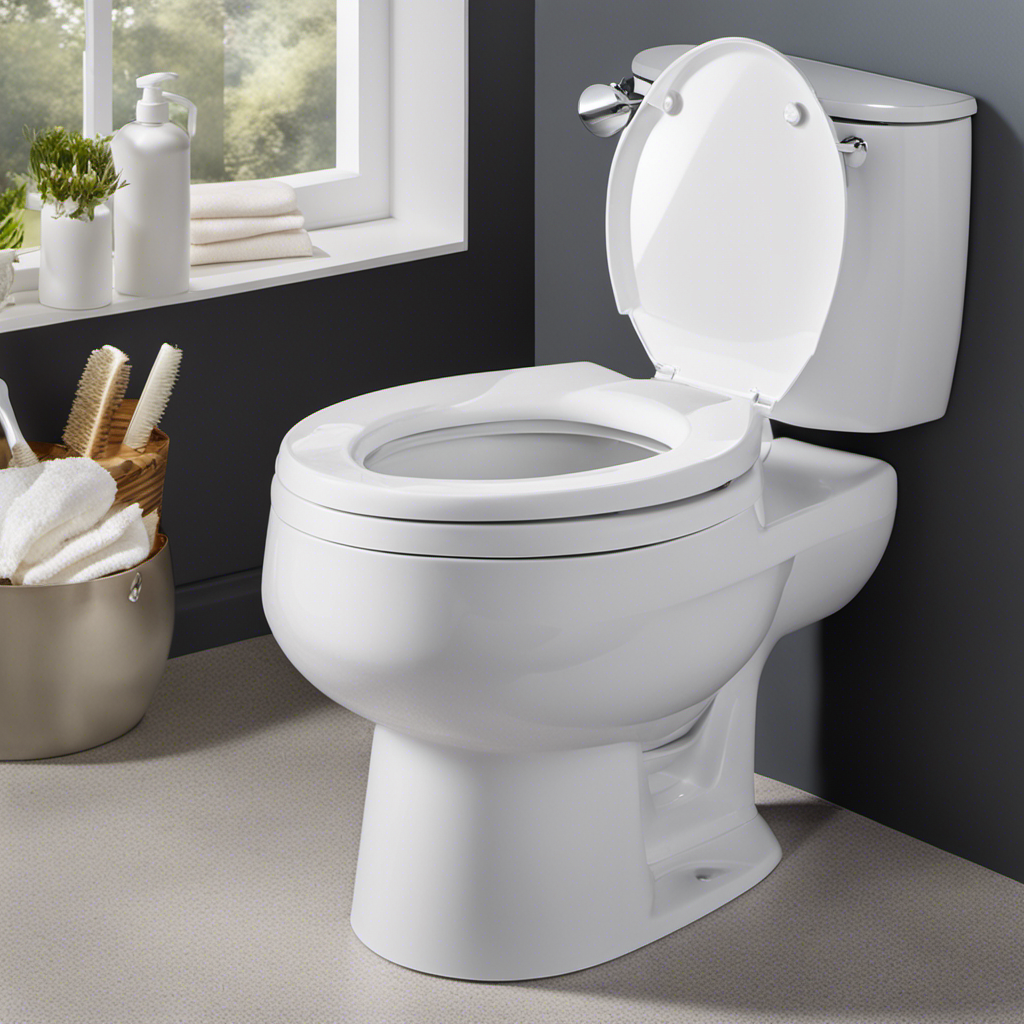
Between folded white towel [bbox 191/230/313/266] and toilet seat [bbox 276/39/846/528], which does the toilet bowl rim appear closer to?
toilet seat [bbox 276/39/846/528]

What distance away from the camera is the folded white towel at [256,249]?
2.04m

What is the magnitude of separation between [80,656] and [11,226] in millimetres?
537

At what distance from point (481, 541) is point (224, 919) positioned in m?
0.53

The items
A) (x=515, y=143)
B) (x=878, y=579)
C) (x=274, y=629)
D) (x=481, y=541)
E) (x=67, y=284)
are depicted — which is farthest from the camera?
(x=515, y=143)

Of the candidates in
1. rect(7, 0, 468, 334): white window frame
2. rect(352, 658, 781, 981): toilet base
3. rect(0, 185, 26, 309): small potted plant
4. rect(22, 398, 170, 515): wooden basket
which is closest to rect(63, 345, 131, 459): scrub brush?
rect(22, 398, 170, 515): wooden basket

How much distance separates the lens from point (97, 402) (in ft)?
5.92

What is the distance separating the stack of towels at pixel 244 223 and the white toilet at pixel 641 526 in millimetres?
599

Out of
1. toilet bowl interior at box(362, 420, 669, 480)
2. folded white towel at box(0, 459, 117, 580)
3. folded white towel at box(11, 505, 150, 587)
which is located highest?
toilet bowl interior at box(362, 420, 669, 480)

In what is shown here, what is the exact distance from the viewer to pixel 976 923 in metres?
1.50

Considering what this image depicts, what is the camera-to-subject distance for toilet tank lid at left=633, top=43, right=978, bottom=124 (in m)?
1.41

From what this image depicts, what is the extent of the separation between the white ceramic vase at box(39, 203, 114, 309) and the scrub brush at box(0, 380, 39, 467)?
0.14 metres

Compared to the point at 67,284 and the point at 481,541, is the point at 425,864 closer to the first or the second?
the point at 481,541

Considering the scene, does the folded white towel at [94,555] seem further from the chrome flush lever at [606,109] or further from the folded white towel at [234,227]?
the chrome flush lever at [606,109]

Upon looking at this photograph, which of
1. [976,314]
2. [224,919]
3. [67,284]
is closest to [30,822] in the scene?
[224,919]
